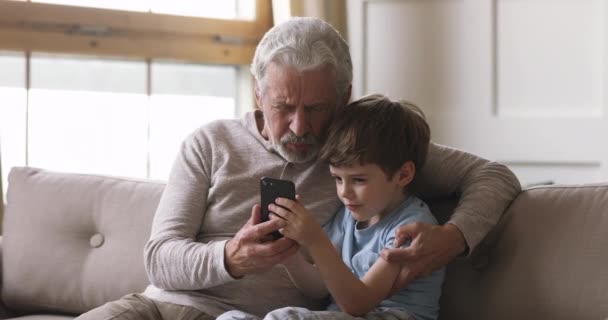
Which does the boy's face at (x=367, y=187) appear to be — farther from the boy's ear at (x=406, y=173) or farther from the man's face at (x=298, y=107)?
the man's face at (x=298, y=107)

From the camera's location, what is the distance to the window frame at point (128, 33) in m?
2.74

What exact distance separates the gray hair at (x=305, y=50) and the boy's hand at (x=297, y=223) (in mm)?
327

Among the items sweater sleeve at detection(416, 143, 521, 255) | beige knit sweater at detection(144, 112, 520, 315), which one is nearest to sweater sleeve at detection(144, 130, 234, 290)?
beige knit sweater at detection(144, 112, 520, 315)

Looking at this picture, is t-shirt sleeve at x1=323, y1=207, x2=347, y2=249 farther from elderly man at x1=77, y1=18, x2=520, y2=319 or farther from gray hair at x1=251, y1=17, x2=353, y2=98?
gray hair at x1=251, y1=17, x2=353, y2=98

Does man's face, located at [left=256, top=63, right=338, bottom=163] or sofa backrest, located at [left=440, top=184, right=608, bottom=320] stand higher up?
man's face, located at [left=256, top=63, right=338, bottom=163]

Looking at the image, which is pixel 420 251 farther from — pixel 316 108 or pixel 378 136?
pixel 316 108

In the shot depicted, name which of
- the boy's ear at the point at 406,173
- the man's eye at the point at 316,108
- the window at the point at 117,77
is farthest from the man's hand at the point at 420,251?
the window at the point at 117,77

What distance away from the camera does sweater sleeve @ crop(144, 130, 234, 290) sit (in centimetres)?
172

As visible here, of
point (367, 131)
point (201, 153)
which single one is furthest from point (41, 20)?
point (367, 131)

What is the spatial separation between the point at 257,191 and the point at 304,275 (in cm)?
23

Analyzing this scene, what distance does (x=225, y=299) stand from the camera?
1.84m

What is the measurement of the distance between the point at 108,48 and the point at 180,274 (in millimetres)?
1316

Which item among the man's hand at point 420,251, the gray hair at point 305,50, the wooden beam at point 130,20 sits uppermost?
the wooden beam at point 130,20

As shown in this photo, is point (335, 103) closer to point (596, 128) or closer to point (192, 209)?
point (192, 209)
